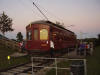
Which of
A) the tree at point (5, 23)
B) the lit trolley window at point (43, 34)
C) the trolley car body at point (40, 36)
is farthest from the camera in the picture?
the tree at point (5, 23)

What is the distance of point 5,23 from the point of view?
4441cm

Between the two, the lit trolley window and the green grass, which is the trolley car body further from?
the green grass

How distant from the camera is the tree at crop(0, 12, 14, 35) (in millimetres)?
43628

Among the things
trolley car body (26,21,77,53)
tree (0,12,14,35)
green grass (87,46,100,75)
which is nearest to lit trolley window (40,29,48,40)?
trolley car body (26,21,77,53)

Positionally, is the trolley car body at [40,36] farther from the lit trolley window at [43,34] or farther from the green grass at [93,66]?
the green grass at [93,66]

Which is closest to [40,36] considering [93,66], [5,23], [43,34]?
[43,34]

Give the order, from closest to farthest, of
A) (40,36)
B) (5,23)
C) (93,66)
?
(93,66)
(40,36)
(5,23)

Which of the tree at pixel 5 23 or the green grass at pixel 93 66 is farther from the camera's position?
the tree at pixel 5 23

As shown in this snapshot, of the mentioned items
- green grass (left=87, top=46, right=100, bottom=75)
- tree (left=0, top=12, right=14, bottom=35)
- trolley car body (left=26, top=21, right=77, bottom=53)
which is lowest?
green grass (left=87, top=46, right=100, bottom=75)

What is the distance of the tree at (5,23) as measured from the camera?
43.6m

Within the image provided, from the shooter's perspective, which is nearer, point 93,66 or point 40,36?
point 93,66

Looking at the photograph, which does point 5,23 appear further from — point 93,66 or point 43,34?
point 93,66

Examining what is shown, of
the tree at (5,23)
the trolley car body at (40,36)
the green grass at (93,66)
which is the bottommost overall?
the green grass at (93,66)

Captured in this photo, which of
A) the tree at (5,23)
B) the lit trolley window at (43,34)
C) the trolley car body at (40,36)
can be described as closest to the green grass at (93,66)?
the trolley car body at (40,36)
